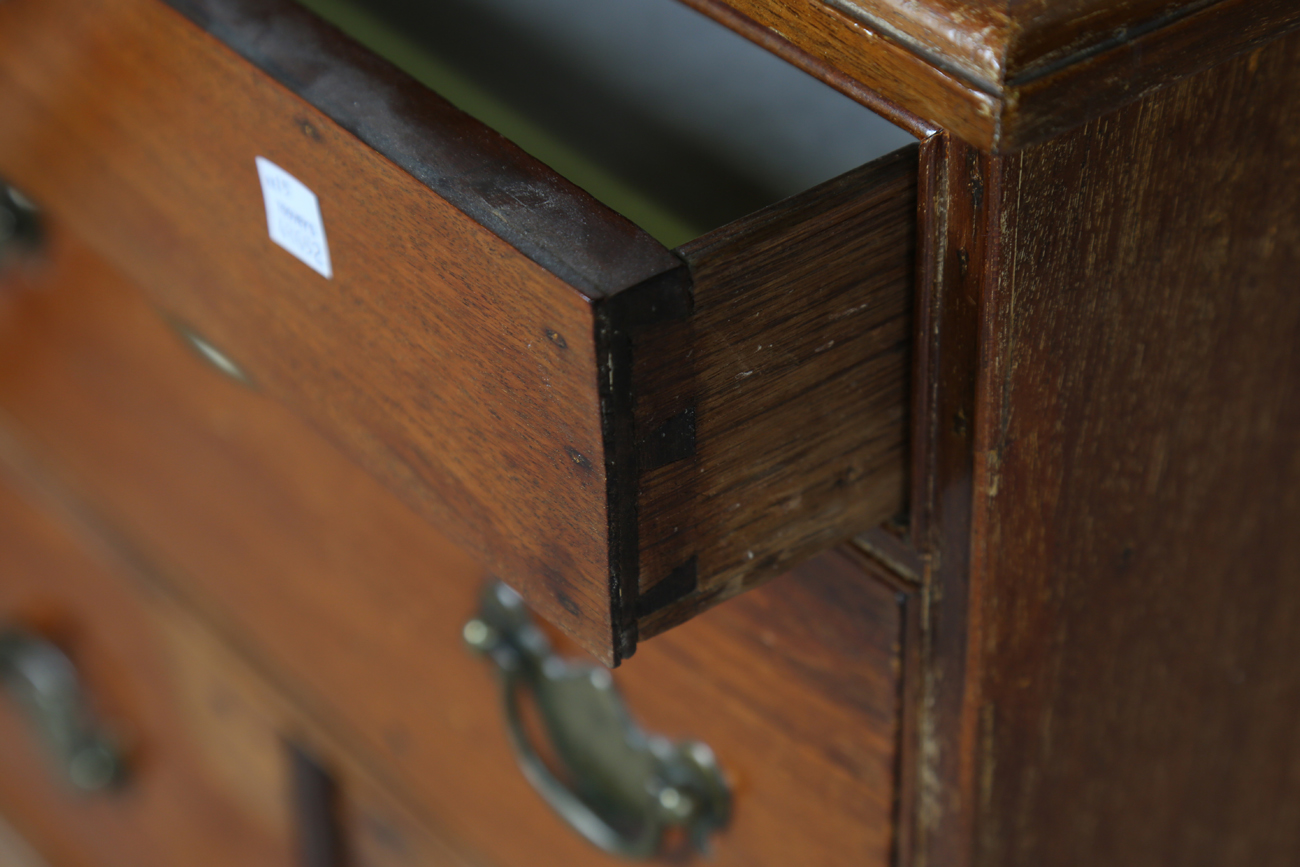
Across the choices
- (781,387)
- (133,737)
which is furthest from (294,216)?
(133,737)

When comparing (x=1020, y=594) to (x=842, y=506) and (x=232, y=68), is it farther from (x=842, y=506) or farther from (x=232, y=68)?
(x=232, y=68)

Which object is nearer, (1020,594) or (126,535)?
(1020,594)

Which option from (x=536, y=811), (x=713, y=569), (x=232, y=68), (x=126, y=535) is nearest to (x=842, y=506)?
(x=713, y=569)

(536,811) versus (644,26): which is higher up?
(644,26)

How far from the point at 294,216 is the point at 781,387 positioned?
0.42 ft

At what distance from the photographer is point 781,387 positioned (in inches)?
12.4

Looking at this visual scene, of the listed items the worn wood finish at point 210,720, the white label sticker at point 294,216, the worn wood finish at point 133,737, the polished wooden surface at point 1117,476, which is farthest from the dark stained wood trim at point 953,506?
the worn wood finish at point 133,737

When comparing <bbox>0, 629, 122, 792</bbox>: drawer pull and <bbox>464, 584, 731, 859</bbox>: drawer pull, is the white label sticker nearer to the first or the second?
<bbox>464, 584, 731, 859</bbox>: drawer pull

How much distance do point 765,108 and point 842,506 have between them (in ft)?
0.45

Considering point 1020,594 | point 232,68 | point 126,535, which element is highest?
point 232,68

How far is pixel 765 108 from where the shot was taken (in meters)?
0.43

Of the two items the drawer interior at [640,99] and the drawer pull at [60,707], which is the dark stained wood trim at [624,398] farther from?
the drawer pull at [60,707]

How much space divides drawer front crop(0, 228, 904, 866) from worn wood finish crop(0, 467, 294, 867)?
7 cm

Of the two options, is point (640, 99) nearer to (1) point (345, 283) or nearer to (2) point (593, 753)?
(1) point (345, 283)
